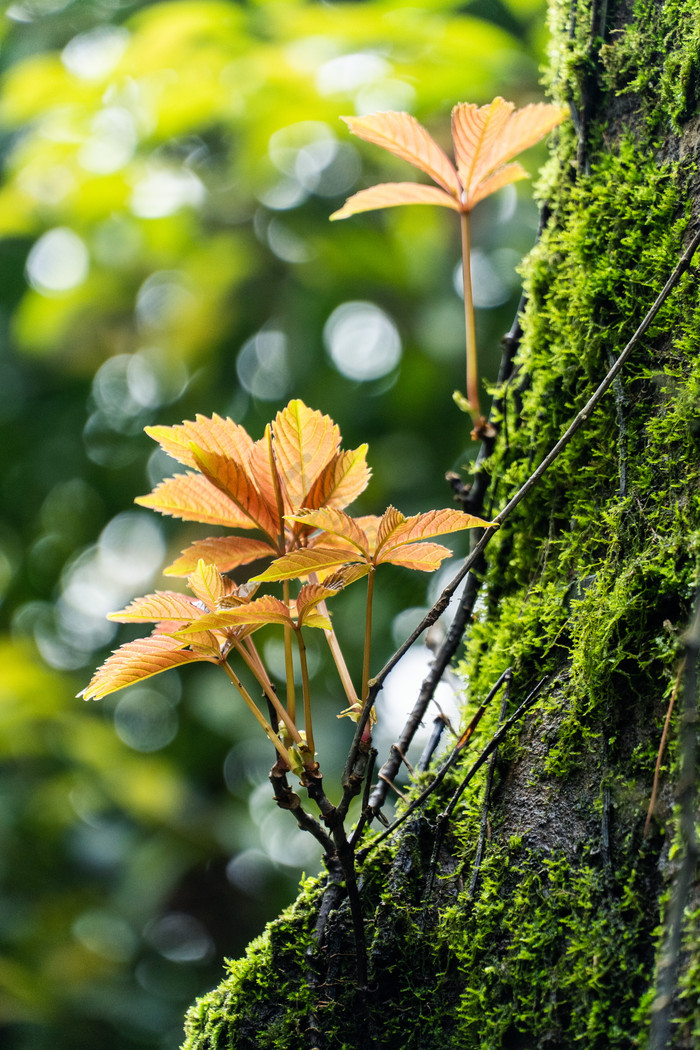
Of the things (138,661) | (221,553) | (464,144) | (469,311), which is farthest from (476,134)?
(138,661)

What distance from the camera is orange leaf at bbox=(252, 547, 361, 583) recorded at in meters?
0.53

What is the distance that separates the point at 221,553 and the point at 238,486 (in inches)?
3.4

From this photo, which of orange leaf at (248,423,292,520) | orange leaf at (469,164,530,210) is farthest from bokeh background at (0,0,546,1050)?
orange leaf at (248,423,292,520)

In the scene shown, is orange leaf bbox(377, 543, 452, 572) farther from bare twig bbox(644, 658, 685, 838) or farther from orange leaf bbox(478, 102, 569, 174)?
orange leaf bbox(478, 102, 569, 174)

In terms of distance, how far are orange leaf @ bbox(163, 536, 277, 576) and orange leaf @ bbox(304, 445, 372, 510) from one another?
0.07 meters

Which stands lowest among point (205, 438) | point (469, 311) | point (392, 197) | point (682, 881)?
point (682, 881)

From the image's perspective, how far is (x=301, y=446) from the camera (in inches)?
24.8

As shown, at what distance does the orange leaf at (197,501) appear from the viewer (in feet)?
2.13

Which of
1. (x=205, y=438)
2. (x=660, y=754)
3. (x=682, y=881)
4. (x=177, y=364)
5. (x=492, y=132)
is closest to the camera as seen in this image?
(x=682, y=881)

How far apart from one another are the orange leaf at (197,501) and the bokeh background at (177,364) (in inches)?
62.1

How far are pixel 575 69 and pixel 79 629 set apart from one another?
3417mm

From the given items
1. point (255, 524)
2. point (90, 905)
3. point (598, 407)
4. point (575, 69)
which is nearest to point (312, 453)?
point (255, 524)

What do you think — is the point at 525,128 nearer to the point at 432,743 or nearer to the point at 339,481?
the point at 339,481

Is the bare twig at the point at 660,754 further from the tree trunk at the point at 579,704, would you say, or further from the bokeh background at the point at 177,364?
the bokeh background at the point at 177,364
